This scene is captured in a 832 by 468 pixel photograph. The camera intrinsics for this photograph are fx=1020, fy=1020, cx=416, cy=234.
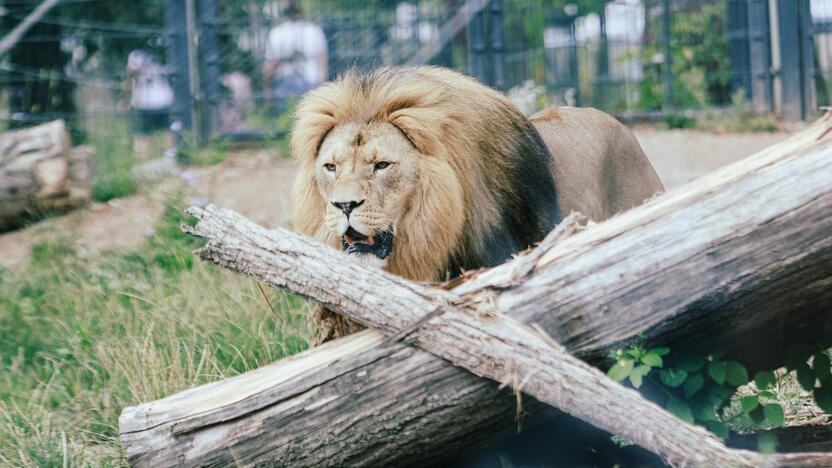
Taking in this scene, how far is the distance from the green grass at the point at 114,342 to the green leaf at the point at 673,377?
1.80m

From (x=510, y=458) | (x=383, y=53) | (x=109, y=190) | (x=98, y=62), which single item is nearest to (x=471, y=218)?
(x=510, y=458)

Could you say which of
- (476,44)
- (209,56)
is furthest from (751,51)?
(209,56)

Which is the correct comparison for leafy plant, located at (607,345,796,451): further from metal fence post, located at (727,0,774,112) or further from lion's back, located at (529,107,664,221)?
metal fence post, located at (727,0,774,112)

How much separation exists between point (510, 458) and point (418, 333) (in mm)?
616

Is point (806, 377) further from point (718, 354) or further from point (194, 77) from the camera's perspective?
point (194, 77)

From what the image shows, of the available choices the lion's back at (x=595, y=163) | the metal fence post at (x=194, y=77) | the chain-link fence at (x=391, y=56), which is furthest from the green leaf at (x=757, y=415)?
the metal fence post at (x=194, y=77)

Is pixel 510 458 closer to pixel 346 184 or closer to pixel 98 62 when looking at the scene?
pixel 346 184

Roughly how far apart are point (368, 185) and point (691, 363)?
4.07 ft

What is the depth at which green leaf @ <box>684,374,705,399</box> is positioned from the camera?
108 inches

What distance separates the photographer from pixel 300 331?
430 centimetres

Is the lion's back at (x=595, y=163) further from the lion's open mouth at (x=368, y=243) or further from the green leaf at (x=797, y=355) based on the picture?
the green leaf at (x=797, y=355)

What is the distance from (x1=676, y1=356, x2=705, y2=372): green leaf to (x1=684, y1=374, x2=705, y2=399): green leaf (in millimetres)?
27

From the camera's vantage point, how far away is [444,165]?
3.57 m

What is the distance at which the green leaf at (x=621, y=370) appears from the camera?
8.30 ft
